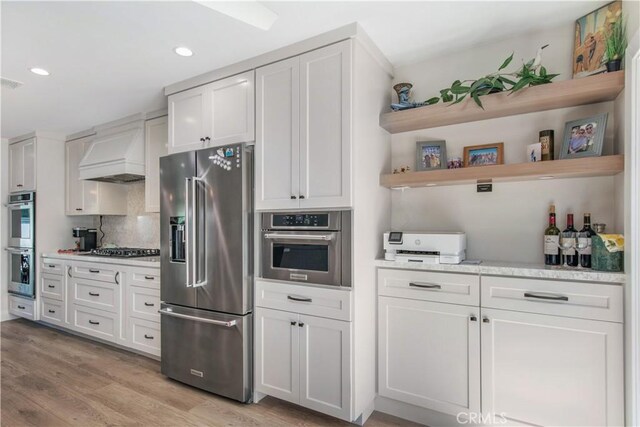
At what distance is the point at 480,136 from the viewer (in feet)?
7.49

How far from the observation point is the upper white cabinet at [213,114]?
7.87 ft

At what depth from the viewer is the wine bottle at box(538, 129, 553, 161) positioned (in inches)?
78.0

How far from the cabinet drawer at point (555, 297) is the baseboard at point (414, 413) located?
773 millimetres

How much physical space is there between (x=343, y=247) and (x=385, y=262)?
0.35 m

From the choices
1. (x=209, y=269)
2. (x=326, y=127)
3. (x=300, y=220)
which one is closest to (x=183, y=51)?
(x=326, y=127)

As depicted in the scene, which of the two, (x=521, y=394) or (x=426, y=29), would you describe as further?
(x=426, y=29)

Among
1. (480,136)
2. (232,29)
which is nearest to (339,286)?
(480,136)

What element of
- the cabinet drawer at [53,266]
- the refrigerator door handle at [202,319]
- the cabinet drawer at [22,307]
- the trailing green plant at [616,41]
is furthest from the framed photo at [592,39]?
the cabinet drawer at [22,307]

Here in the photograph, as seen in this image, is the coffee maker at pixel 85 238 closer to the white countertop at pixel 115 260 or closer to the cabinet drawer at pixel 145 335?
the white countertop at pixel 115 260

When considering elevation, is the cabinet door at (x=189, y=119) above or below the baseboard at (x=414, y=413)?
above

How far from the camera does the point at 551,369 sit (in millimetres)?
1755

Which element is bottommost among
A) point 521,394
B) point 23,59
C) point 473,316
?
point 521,394

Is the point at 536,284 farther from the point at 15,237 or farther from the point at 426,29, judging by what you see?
the point at 15,237

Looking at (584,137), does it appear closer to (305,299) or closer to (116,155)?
(305,299)
